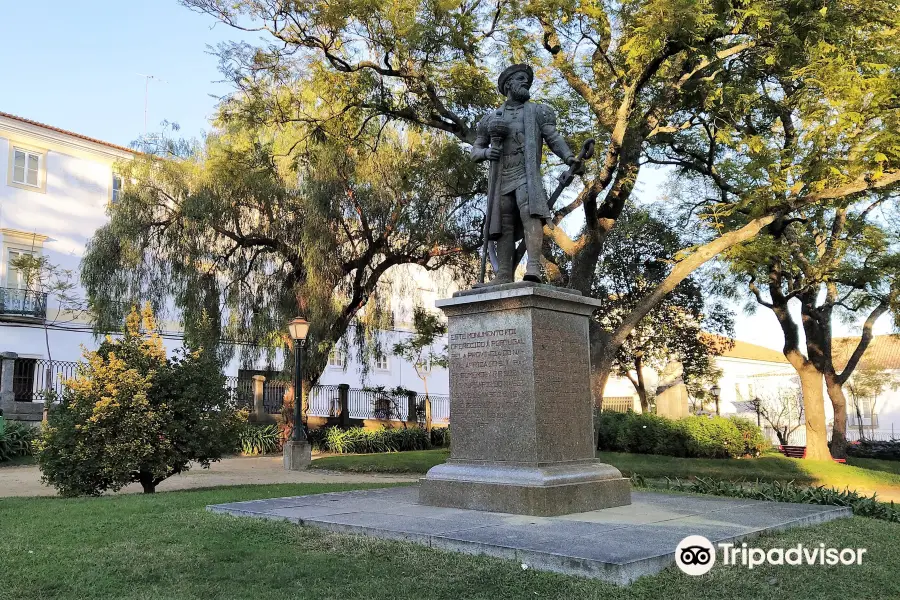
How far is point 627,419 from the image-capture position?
2394cm

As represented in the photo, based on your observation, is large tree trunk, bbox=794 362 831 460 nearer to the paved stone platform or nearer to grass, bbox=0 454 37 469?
the paved stone platform

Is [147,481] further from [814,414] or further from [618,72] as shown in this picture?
[814,414]

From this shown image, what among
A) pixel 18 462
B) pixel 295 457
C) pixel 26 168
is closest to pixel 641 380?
pixel 295 457

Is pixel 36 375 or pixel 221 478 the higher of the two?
pixel 36 375

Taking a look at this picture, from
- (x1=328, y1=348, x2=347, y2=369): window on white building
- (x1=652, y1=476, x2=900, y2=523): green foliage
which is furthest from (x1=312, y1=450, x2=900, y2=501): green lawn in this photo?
(x1=652, y1=476, x2=900, y2=523): green foliage

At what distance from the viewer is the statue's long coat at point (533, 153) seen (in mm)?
8180

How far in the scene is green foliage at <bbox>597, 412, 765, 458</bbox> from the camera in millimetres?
22578

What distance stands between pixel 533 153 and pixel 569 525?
4.08 metres

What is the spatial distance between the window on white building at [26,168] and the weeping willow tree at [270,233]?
10.7m

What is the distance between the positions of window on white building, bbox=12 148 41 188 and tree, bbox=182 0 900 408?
16.7 meters

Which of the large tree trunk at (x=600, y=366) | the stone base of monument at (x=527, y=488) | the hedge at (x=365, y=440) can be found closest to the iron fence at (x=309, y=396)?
the hedge at (x=365, y=440)

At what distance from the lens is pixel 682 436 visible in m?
22.7

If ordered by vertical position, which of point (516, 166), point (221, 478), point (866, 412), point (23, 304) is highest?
point (23, 304)

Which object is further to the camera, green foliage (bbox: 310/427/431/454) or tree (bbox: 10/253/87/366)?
tree (bbox: 10/253/87/366)
